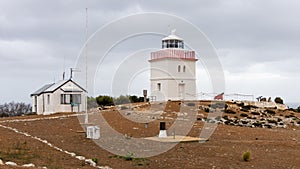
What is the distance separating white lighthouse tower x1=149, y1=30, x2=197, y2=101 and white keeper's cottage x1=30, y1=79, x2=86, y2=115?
8.91m

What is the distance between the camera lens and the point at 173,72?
44156mm

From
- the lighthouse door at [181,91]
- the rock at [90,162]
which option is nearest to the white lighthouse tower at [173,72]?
the lighthouse door at [181,91]

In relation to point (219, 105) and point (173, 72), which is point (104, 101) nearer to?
point (173, 72)

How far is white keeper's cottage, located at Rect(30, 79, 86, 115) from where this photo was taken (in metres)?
38.1

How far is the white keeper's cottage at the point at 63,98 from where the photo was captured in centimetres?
3812

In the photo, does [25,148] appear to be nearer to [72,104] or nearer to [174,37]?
[72,104]

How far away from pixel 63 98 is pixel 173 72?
1182 cm

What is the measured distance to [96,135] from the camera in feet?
65.9

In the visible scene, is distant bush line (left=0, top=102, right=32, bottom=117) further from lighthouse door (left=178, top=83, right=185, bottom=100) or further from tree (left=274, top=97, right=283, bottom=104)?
tree (left=274, top=97, right=283, bottom=104)

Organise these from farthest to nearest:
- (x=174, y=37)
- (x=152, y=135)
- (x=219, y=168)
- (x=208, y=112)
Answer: (x=174, y=37) → (x=208, y=112) → (x=152, y=135) → (x=219, y=168)

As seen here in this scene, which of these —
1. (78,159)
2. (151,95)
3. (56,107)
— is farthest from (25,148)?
(151,95)

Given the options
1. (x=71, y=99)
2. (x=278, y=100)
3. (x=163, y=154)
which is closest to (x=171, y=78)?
(x=71, y=99)

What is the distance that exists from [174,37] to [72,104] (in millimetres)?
13483

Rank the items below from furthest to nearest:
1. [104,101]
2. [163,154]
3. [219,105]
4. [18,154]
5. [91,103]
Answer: [104,101]
[91,103]
[219,105]
[163,154]
[18,154]
